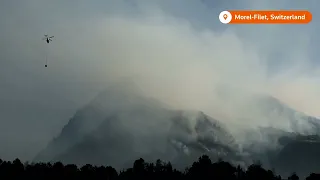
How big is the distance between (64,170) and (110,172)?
20.8 meters

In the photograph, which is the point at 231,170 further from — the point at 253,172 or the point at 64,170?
the point at 64,170

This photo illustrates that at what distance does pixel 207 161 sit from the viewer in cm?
17950

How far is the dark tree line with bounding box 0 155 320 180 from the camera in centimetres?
16825

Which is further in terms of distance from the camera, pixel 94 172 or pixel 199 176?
pixel 94 172

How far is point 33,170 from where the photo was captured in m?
186

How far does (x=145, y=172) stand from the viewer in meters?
182

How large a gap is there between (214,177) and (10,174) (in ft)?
279

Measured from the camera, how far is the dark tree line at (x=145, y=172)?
552 feet

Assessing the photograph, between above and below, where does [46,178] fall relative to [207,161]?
below

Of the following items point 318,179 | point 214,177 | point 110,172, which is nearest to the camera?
point 318,179

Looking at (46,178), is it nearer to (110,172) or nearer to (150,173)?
(110,172)

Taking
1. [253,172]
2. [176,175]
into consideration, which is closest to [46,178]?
[176,175]

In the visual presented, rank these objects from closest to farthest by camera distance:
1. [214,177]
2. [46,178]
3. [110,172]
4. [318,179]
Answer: [318,179] < [214,177] < [46,178] < [110,172]

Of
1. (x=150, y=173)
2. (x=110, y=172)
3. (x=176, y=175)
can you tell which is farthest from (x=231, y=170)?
(x=110, y=172)
